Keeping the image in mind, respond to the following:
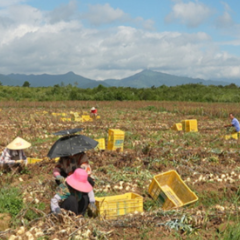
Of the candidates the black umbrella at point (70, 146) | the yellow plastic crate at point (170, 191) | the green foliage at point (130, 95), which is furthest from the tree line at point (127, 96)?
the black umbrella at point (70, 146)

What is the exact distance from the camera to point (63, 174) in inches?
168

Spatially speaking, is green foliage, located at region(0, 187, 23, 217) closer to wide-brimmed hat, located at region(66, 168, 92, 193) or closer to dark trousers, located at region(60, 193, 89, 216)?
dark trousers, located at region(60, 193, 89, 216)

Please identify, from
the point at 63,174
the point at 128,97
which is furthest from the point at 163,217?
the point at 128,97

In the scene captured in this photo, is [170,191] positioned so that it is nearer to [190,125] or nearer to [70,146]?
[70,146]

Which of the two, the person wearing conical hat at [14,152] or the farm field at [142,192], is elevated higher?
the person wearing conical hat at [14,152]

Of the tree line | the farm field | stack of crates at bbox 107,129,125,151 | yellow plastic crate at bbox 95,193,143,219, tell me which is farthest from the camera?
the tree line

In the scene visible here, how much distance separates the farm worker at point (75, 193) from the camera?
3584 mm

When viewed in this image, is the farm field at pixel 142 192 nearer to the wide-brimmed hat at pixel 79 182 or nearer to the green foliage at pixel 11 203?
the green foliage at pixel 11 203

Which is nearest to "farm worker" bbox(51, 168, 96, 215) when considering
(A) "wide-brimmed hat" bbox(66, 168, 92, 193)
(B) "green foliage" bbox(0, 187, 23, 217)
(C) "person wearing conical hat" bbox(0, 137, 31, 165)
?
(A) "wide-brimmed hat" bbox(66, 168, 92, 193)

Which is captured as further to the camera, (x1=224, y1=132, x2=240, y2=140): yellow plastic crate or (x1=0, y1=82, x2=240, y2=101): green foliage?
(x1=0, y1=82, x2=240, y2=101): green foliage

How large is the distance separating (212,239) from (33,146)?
608 centimetres

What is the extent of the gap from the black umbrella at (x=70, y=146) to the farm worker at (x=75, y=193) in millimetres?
445

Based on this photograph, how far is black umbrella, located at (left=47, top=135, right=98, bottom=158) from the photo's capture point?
4.05 m

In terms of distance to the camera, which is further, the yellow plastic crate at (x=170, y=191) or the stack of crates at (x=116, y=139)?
the stack of crates at (x=116, y=139)
